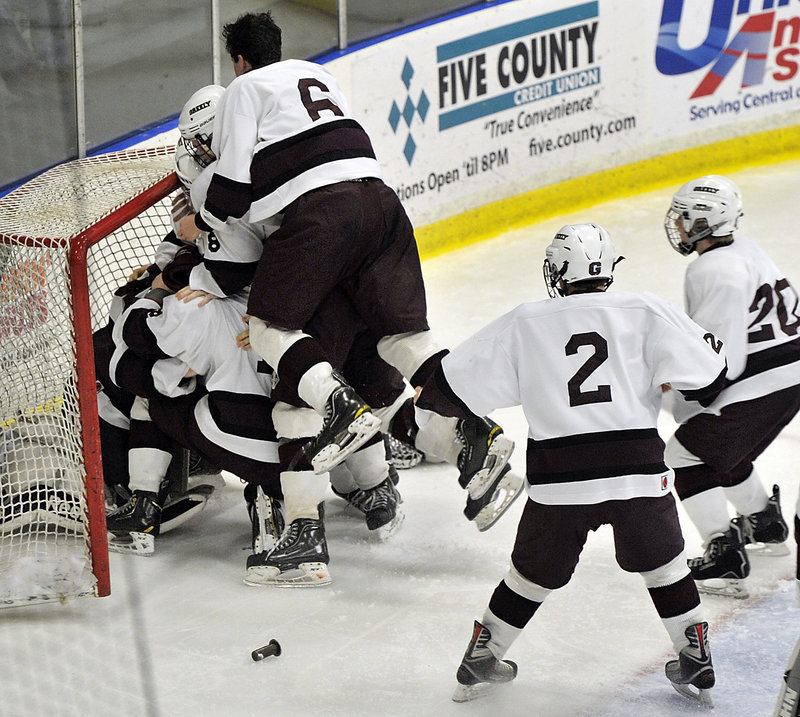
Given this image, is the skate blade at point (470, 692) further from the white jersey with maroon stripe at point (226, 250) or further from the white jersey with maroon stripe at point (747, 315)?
the white jersey with maroon stripe at point (226, 250)

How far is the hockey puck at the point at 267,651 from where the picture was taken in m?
2.58

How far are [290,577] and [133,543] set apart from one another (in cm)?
43

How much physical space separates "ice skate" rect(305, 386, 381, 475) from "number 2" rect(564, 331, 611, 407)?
561 millimetres

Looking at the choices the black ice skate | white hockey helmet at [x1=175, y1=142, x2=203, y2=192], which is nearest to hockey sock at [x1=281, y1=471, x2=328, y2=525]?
the black ice skate

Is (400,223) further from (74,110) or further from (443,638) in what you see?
(74,110)

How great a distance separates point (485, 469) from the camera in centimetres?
282

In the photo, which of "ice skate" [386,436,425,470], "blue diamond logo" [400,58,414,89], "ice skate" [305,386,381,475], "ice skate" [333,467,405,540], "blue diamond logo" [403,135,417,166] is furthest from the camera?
"blue diamond logo" [403,135,417,166]

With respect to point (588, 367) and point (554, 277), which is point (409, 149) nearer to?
point (554, 277)

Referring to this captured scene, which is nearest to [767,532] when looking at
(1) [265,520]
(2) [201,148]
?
(1) [265,520]

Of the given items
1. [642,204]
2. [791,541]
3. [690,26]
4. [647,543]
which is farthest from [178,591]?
[690,26]

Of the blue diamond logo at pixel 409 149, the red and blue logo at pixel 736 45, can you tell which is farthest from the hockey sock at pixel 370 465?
the red and blue logo at pixel 736 45

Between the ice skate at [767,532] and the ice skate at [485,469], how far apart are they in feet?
2.02

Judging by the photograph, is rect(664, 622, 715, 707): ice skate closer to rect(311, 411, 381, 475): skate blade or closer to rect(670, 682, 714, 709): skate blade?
rect(670, 682, 714, 709): skate blade

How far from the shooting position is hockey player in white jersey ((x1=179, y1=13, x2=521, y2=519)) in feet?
9.27
